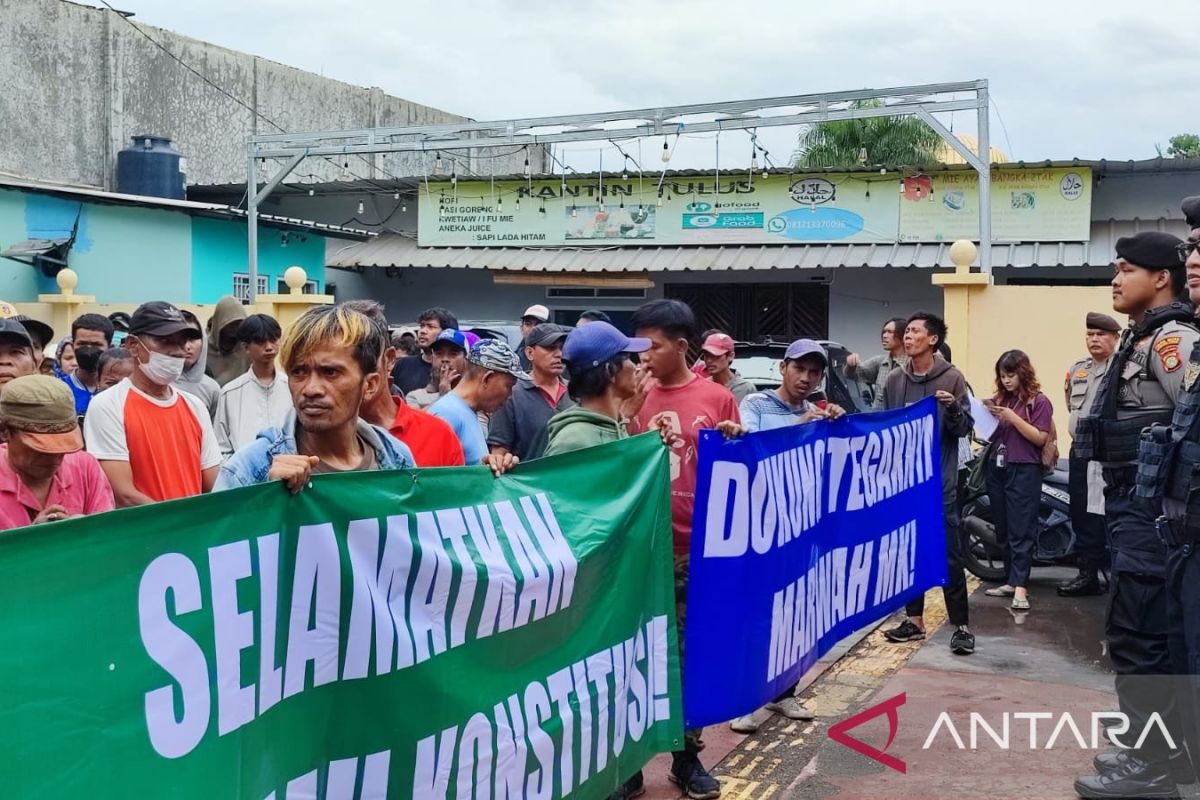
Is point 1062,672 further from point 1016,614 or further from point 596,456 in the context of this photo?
point 596,456

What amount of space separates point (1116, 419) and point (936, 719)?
1.79m

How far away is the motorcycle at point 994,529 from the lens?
9367 mm

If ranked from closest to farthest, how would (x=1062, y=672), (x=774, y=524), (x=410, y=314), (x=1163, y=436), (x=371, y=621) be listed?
(x=371, y=621)
(x=1163, y=436)
(x=774, y=524)
(x=1062, y=672)
(x=410, y=314)

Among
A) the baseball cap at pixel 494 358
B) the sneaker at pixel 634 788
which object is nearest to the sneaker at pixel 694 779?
the sneaker at pixel 634 788

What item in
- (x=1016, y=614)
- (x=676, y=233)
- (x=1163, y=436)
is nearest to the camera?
(x=1163, y=436)

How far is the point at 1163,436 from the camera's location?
4.50 metres

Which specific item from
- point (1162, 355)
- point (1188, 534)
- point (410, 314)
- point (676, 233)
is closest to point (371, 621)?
point (1188, 534)

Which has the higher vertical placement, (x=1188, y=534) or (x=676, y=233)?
(x=676, y=233)

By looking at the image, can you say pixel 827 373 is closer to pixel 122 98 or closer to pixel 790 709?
pixel 790 709

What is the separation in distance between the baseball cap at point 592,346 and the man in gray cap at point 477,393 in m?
0.95

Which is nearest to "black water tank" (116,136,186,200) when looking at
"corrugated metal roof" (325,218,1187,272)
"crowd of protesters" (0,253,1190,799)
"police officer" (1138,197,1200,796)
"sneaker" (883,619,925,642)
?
"corrugated metal roof" (325,218,1187,272)

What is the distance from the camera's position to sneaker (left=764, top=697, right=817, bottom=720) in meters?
5.88

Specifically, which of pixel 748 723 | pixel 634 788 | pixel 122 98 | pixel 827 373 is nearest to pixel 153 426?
pixel 634 788

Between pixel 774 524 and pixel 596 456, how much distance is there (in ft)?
3.92
